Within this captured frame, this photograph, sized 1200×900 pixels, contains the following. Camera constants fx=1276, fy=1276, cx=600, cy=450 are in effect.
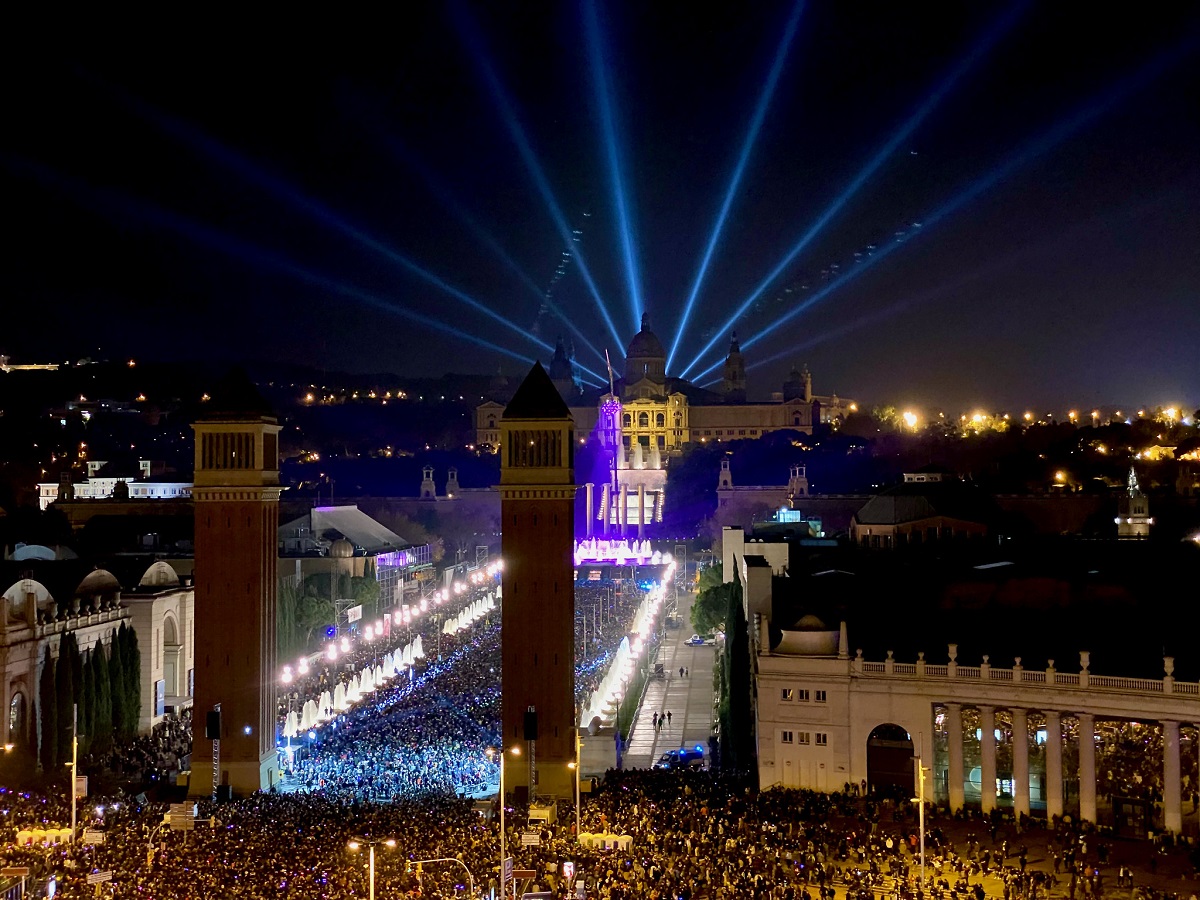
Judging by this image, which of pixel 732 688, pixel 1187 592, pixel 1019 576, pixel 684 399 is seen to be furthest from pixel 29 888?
pixel 684 399

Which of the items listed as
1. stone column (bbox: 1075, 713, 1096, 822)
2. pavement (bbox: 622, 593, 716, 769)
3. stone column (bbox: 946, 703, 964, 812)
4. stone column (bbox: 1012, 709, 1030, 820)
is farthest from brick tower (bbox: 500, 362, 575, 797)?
stone column (bbox: 1075, 713, 1096, 822)

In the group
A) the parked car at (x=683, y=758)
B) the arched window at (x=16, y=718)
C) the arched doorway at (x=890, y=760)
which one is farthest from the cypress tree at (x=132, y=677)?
the arched doorway at (x=890, y=760)

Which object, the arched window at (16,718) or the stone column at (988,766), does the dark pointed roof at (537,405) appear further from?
the arched window at (16,718)

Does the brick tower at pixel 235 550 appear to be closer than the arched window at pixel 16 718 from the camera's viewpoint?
No

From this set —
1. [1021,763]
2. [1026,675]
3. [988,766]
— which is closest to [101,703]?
[988,766]

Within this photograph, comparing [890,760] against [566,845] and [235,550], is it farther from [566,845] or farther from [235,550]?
[235,550]

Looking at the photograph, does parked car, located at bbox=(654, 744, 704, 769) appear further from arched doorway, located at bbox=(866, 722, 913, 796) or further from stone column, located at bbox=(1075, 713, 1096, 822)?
stone column, located at bbox=(1075, 713, 1096, 822)

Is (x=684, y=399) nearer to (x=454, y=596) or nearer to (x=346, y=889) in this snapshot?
(x=454, y=596)
